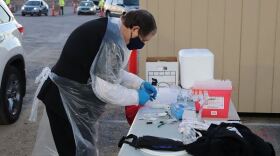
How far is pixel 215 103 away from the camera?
11.6 feet

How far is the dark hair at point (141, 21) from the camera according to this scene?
308 cm

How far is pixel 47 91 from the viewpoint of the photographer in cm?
347

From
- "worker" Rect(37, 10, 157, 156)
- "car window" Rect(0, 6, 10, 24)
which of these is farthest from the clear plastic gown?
"car window" Rect(0, 6, 10, 24)

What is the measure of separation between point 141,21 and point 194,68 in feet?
4.70

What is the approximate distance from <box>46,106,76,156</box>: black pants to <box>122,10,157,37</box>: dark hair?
2.87 feet

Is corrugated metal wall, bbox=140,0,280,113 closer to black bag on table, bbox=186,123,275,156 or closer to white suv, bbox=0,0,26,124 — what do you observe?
white suv, bbox=0,0,26,124

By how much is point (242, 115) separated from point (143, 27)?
3681mm

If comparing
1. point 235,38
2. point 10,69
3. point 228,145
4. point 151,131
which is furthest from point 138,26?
point 10,69

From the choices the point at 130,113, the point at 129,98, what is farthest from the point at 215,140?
the point at 130,113

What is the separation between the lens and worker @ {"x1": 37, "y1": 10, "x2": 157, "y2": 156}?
3186 mm

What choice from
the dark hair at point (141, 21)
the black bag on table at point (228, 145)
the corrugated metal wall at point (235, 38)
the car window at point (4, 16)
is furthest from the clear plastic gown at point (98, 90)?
the car window at point (4, 16)

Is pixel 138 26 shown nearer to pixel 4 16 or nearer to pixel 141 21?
pixel 141 21

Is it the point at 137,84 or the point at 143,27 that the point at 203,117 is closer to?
the point at 137,84

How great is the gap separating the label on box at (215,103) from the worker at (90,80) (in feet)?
1.38
